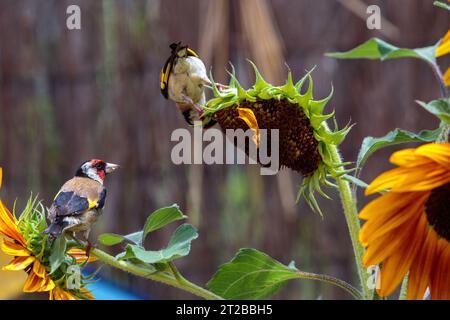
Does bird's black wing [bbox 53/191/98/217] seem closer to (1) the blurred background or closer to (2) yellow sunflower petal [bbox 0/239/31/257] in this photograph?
(2) yellow sunflower petal [bbox 0/239/31/257]

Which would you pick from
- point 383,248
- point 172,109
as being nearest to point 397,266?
point 383,248

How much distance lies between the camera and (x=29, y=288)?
351 mm

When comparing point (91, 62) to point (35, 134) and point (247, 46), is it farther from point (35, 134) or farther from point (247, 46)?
point (247, 46)

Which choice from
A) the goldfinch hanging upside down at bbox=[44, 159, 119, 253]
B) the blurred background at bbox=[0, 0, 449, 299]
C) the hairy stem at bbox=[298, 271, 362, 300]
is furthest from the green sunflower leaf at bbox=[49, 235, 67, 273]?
the blurred background at bbox=[0, 0, 449, 299]

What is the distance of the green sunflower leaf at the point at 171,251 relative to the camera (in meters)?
0.33

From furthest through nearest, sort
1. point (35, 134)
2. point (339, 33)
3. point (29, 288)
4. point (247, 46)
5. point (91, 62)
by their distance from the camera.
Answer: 1. point (35, 134)
2. point (91, 62)
3. point (339, 33)
4. point (247, 46)
5. point (29, 288)

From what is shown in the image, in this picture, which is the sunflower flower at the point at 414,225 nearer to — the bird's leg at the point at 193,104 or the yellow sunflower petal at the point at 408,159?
the yellow sunflower petal at the point at 408,159

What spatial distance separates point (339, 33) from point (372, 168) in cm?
25

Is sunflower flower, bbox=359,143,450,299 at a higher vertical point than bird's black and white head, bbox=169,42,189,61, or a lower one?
lower

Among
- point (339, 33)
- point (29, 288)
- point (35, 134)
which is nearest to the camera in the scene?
point (29, 288)

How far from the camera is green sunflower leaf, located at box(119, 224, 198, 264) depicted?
0.33 metres

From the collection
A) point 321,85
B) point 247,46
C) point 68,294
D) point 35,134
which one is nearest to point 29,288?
point 68,294

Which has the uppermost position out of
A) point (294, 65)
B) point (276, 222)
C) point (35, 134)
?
point (294, 65)

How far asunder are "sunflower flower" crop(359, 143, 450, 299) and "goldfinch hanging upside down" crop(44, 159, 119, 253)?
0.36ft
